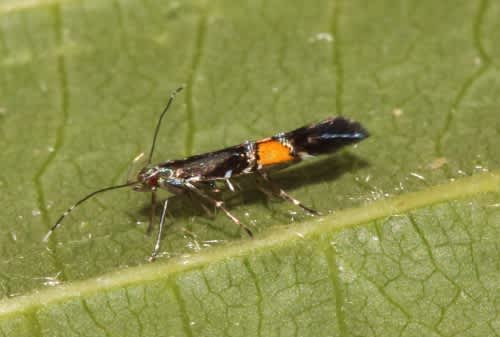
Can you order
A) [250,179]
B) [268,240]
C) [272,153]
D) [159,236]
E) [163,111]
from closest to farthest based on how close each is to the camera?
1. [268,240]
2. [159,236]
3. [272,153]
4. [250,179]
5. [163,111]

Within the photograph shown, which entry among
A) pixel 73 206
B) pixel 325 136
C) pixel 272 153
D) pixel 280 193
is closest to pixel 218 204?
pixel 280 193

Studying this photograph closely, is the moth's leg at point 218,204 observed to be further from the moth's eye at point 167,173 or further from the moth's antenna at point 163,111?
the moth's antenna at point 163,111

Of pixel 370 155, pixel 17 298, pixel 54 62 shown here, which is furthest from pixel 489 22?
pixel 17 298

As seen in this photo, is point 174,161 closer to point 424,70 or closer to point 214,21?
point 214,21

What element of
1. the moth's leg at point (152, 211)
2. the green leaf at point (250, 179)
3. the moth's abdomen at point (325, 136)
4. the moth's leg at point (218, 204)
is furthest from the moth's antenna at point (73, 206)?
the moth's abdomen at point (325, 136)

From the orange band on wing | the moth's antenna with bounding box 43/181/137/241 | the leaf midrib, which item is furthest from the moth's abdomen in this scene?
the moth's antenna with bounding box 43/181/137/241

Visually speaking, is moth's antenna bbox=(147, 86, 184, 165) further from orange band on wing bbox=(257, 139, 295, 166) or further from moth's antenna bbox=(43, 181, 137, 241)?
orange band on wing bbox=(257, 139, 295, 166)

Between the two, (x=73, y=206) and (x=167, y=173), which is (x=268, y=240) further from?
(x=73, y=206)
